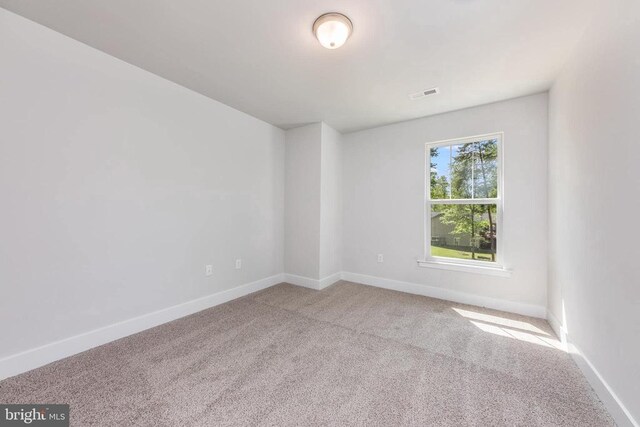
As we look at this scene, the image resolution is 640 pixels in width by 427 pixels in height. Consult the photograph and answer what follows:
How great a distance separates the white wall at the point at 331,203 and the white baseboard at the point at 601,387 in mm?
2660

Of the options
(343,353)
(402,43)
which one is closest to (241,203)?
(343,353)

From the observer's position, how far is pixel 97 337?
7.00ft

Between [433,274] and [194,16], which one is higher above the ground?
[194,16]

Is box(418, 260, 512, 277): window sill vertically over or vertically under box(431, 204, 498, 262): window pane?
under

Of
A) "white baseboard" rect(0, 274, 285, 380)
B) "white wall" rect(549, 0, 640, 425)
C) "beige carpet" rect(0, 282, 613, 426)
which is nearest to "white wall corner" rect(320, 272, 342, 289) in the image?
"beige carpet" rect(0, 282, 613, 426)

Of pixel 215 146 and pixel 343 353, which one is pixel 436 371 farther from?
pixel 215 146

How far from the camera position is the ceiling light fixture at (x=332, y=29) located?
1754 mm

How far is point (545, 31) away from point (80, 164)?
3710 millimetres

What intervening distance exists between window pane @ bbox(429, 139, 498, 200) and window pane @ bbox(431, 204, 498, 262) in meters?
0.17

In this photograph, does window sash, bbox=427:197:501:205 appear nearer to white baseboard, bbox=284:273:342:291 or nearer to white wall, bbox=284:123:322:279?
white wall, bbox=284:123:322:279

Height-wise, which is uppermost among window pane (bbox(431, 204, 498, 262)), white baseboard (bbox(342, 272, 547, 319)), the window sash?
the window sash

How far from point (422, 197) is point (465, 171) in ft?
2.05

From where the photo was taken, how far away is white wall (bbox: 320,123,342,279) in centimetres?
386

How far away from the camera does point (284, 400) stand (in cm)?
156
